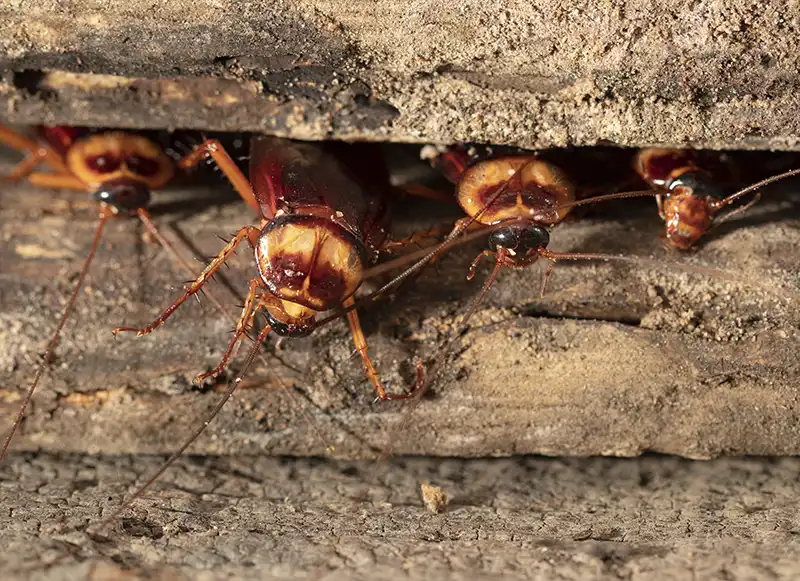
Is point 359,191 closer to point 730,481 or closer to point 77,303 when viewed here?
point 77,303

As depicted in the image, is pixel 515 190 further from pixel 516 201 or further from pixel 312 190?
pixel 312 190

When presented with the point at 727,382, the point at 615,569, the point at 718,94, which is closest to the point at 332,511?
the point at 615,569

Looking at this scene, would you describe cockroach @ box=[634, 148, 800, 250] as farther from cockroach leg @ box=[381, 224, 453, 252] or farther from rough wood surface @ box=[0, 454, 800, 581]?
rough wood surface @ box=[0, 454, 800, 581]

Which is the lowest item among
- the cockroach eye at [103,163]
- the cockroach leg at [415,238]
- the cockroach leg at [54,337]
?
the cockroach leg at [54,337]

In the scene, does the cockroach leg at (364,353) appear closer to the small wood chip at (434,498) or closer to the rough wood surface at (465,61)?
the small wood chip at (434,498)

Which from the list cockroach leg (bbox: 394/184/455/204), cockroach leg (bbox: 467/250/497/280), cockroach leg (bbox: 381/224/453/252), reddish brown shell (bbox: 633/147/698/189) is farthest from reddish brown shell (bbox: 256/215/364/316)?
reddish brown shell (bbox: 633/147/698/189)

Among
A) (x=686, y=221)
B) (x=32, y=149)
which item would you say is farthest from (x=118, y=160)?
(x=686, y=221)

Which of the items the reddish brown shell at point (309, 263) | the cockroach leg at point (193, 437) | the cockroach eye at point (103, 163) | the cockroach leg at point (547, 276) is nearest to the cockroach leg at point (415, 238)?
the reddish brown shell at point (309, 263)
